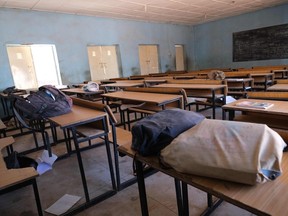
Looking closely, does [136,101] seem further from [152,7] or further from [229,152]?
[152,7]

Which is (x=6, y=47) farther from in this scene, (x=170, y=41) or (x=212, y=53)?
(x=212, y=53)

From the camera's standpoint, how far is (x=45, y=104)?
2.06 m

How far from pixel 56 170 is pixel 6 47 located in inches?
185

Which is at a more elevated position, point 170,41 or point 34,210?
point 170,41

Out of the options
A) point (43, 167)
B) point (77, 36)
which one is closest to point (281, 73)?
point (43, 167)

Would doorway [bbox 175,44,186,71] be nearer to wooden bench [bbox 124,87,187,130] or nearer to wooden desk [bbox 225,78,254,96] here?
wooden desk [bbox 225,78,254,96]

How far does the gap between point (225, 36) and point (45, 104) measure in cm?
915

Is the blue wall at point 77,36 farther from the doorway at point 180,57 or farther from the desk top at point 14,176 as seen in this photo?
the desk top at point 14,176

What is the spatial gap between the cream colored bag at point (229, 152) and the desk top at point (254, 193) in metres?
0.03

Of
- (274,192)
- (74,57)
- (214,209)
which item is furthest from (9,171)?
(74,57)

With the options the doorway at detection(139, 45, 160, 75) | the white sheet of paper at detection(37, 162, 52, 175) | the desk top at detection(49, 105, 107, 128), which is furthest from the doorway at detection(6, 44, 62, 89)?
the desk top at detection(49, 105, 107, 128)

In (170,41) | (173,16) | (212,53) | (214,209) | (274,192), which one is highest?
(173,16)

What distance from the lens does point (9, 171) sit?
1.29 m

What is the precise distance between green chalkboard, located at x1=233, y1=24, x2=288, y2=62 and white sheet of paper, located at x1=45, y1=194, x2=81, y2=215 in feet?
29.0
